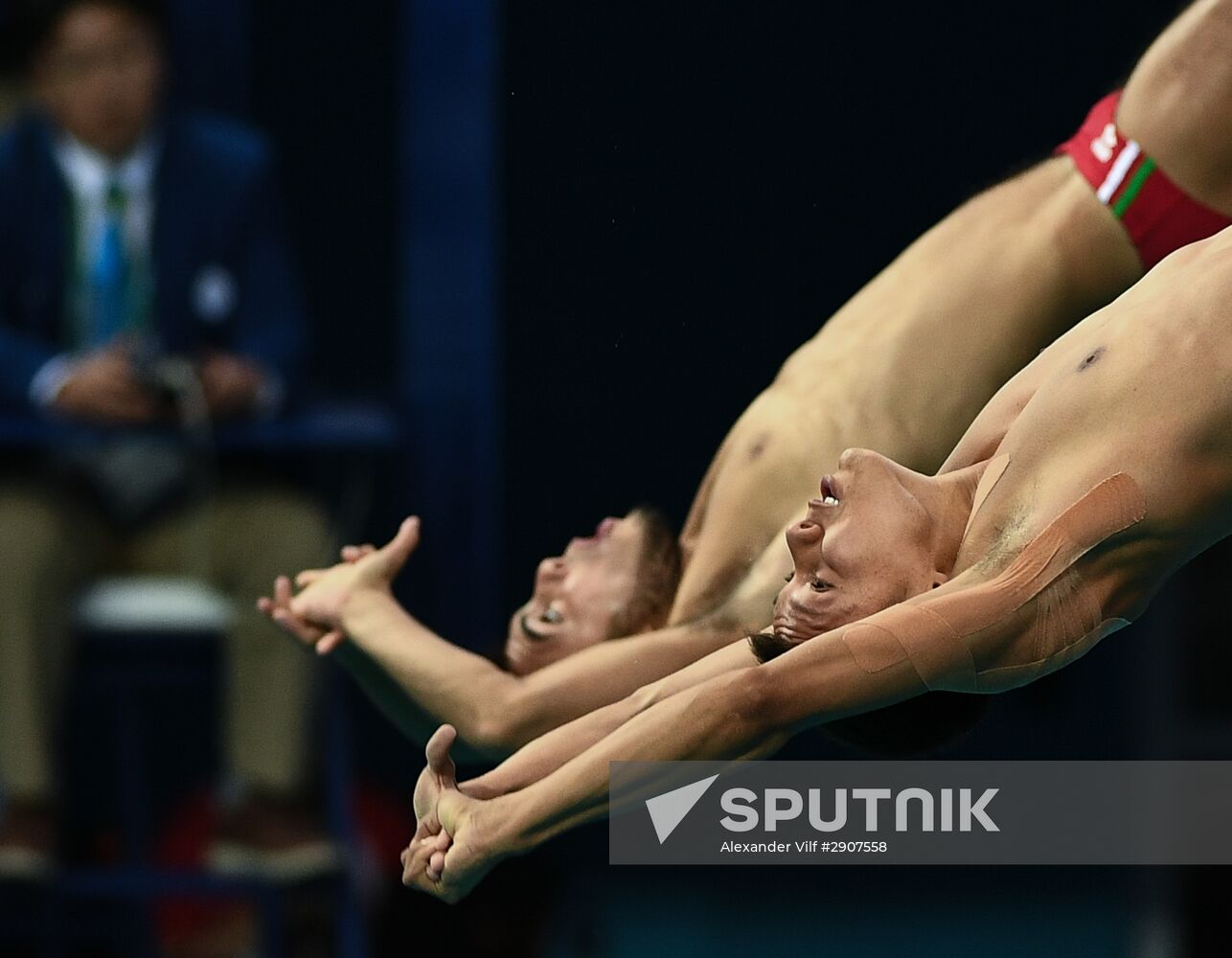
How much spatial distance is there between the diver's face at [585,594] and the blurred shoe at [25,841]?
78 cm

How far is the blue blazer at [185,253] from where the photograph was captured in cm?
144

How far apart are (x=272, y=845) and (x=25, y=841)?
15cm

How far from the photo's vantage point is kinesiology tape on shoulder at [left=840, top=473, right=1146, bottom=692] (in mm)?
607

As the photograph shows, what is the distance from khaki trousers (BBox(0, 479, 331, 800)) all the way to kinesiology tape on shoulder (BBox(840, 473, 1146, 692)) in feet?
2.69

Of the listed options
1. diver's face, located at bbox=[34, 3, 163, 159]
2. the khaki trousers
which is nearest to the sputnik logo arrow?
the khaki trousers

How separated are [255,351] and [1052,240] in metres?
0.81

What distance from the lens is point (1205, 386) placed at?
2.04ft

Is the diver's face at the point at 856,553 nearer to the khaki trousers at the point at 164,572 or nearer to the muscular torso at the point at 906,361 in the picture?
the muscular torso at the point at 906,361

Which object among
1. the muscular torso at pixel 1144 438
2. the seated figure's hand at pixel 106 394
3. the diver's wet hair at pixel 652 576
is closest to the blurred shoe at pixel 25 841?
the seated figure's hand at pixel 106 394

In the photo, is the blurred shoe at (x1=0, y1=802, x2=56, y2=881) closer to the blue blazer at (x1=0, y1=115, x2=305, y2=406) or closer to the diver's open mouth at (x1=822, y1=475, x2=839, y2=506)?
the blue blazer at (x1=0, y1=115, x2=305, y2=406)

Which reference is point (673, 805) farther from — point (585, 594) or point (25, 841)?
point (25, 841)

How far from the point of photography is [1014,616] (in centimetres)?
61

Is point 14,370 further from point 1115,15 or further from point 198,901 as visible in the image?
point 1115,15

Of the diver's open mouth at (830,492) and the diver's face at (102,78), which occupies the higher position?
the diver's face at (102,78)
